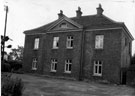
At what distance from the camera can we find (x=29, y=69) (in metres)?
27.0

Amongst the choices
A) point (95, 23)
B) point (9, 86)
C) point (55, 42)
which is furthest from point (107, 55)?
point (9, 86)

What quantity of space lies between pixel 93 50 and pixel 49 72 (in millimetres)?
6901

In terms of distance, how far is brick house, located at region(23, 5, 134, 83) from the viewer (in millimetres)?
20391

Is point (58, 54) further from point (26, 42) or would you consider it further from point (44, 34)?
point (26, 42)

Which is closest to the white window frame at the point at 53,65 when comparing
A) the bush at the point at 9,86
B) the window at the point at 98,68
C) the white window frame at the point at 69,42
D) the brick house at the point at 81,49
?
the brick house at the point at 81,49

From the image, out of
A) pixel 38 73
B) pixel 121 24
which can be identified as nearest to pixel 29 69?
pixel 38 73

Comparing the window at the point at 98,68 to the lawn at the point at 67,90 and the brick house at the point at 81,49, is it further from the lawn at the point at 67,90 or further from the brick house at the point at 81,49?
the lawn at the point at 67,90

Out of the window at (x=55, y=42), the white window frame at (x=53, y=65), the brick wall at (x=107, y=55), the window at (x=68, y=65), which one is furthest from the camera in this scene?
the window at (x=55, y=42)

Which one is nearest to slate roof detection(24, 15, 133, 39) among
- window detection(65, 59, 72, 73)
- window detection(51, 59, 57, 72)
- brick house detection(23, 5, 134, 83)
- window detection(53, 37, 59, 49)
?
brick house detection(23, 5, 134, 83)

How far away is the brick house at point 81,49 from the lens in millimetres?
20391

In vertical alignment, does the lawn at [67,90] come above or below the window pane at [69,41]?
below

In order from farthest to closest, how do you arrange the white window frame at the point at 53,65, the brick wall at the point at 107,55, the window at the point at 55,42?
the window at the point at 55,42 < the white window frame at the point at 53,65 < the brick wall at the point at 107,55

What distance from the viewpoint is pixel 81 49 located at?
2262 cm

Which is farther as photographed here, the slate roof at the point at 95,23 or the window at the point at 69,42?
the window at the point at 69,42
